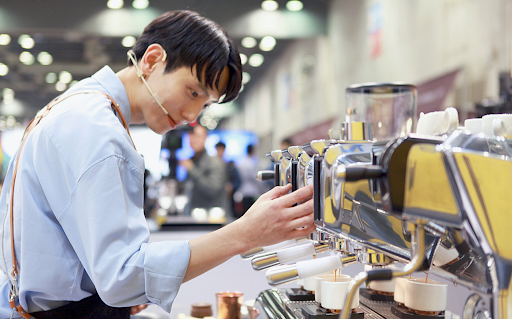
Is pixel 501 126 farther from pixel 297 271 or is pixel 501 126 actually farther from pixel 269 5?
pixel 269 5

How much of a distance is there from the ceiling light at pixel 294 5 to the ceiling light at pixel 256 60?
3188 millimetres

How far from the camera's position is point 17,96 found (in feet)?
46.1

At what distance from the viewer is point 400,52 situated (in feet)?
16.6

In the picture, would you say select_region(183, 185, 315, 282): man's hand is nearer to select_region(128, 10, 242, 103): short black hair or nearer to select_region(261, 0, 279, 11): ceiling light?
select_region(128, 10, 242, 103): short black hair

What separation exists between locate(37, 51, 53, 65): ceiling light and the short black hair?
9.75m

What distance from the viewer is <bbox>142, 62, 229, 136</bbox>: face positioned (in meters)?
1.03

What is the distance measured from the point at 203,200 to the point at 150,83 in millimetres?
3325

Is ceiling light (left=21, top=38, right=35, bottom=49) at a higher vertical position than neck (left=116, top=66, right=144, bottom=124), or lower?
higher

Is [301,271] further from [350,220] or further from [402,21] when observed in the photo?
[402,21]

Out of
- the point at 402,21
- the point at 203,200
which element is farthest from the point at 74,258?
the point at 402,21

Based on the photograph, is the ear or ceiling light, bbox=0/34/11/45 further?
ceiling light, bbox=0/34/11/45

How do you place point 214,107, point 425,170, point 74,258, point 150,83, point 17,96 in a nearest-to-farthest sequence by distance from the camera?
1. point 425,170
2. point 74,258
3. point 150,83
4. point 17,96
5. point 214,107

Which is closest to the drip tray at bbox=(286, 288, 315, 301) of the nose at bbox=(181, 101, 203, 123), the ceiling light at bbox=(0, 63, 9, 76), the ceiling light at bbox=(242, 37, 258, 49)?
the nose at bbox=(181, 101, 203, 123)

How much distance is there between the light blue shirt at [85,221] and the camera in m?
0.75
